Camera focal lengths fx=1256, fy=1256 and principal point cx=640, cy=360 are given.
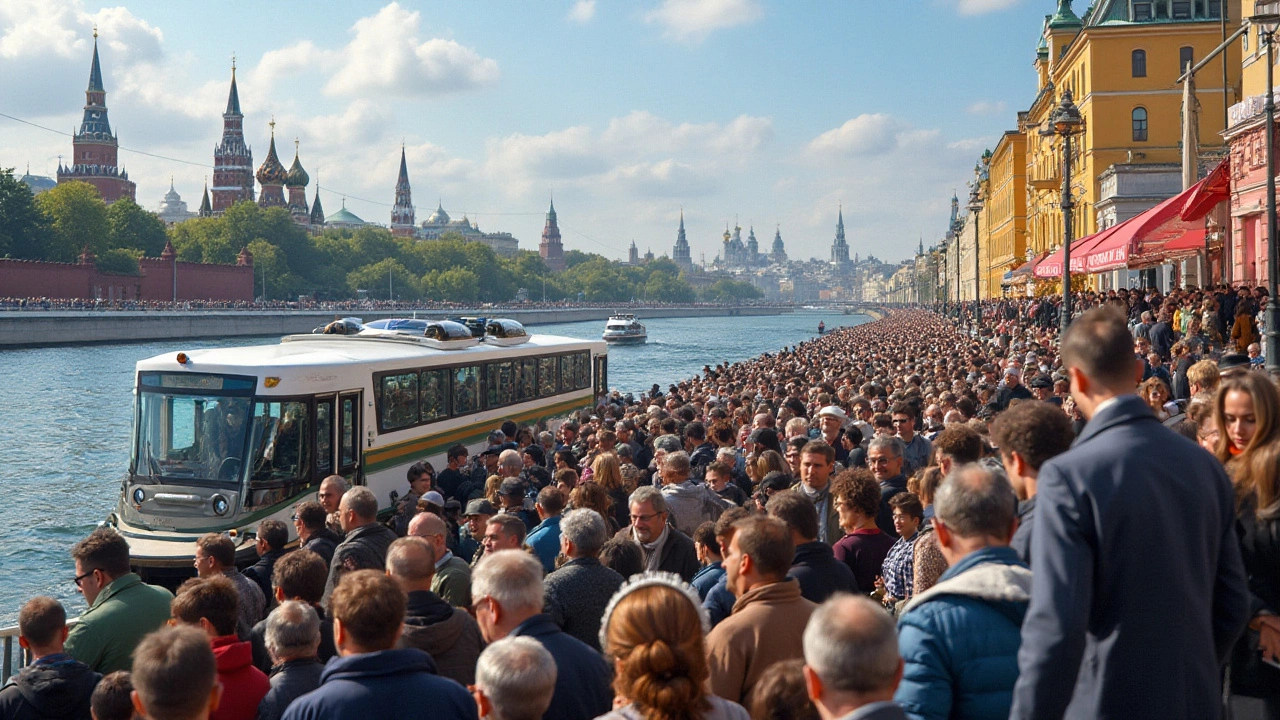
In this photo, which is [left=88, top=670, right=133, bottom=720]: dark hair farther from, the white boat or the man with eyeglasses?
the white boat

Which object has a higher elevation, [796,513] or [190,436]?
[796,513]

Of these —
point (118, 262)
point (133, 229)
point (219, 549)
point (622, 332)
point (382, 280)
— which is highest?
point (133, 229)

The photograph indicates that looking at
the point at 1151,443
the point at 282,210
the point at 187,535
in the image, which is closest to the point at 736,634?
the point at 1151,443

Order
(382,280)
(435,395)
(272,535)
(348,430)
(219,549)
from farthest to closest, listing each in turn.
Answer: (382,280)
(435,395)
(348,430)
(272,535)
(219,549)

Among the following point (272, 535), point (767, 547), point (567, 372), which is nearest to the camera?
point (767, 547)

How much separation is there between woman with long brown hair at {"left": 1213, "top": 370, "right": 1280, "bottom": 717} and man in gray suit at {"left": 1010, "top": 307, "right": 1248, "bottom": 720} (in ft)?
4.04

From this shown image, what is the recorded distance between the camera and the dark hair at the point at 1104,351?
345 cm

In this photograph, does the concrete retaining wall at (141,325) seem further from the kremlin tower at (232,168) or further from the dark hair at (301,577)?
the dark hair at (301,577)

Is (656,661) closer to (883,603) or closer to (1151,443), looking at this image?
(1151,443)

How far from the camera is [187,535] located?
12383mm

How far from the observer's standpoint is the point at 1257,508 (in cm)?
446

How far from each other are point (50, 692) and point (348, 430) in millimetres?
9568

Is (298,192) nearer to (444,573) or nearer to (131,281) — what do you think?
(131,281)

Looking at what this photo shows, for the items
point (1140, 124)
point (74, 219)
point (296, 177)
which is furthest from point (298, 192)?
point (1140, 124)
